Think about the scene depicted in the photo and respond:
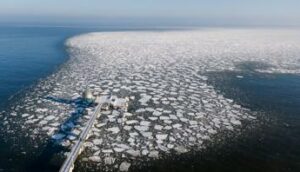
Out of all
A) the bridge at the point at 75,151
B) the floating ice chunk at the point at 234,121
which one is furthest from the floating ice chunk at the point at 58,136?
the floating ice chunk at the point at 234,121

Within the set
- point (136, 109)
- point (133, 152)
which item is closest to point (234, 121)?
point (136, 109)

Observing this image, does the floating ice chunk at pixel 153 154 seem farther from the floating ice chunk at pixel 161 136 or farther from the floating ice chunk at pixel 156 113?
the floating ice chunk at pixel 156 113

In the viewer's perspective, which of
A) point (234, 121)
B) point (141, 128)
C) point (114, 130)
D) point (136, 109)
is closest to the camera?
point (114, 130)

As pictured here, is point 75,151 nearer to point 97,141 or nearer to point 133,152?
point 97,141

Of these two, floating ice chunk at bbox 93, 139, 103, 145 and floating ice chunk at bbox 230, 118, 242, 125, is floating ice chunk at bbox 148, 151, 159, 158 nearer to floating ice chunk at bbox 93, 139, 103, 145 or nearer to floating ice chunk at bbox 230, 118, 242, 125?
floating ice chunk at bbox 93, 139, 103, 145

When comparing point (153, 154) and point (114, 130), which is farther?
point (114, 130)

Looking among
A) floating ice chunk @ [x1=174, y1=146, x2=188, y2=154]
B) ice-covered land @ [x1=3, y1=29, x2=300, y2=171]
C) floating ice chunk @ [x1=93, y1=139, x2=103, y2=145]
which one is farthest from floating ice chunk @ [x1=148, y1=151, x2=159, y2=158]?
floating ice chunk @ [x1=93, y1=139, x2=103, y2=145]

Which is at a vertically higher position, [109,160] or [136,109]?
[136,109]

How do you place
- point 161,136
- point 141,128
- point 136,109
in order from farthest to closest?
point 136,109 < point 141,128 < point 161,136

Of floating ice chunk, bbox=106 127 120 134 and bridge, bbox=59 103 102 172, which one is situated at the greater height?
bridge, bbox=59 103 102 172

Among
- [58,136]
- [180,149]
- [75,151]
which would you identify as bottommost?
[180,149]

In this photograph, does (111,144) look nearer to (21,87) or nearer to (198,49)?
(21,87)
